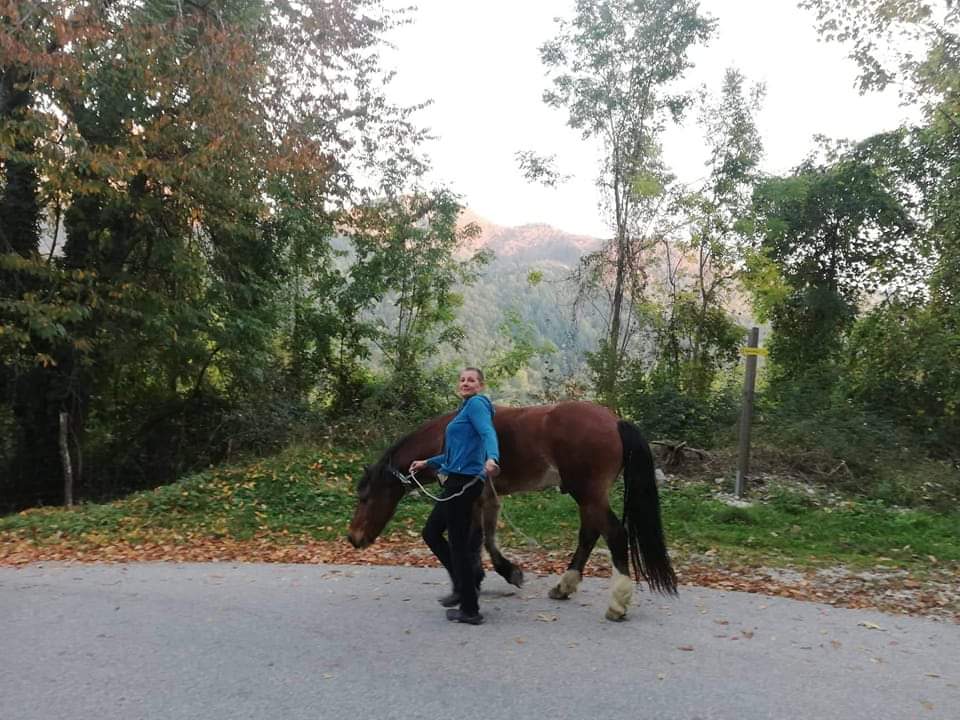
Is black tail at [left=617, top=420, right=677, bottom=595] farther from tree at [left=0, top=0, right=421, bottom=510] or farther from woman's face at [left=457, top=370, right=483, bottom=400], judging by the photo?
tree at [left=0, top=0, right=421, bottom=510]

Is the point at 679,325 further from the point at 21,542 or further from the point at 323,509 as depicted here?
the point at 21,542

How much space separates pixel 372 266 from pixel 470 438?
11.9m

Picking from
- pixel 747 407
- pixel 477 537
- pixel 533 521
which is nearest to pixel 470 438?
pixel 477 537

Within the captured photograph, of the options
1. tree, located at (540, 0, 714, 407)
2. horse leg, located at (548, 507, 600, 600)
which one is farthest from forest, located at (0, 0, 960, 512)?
horse leg, located at (548, 507, 600, 600)

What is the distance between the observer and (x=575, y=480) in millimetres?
5652

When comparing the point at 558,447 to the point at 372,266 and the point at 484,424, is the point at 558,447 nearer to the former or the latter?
the point at 484,424

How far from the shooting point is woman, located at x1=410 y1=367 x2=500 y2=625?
502 centimetres

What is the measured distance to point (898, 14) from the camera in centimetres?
1558

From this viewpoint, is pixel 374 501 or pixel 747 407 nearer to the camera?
pixel 374 501

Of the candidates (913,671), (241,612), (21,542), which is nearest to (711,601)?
(913,671)

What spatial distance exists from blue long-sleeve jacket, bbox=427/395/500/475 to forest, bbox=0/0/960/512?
7431 mm

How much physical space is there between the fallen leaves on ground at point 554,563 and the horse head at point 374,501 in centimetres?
121

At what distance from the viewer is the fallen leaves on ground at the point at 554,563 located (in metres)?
6.04

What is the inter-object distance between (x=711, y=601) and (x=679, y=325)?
480 inches
